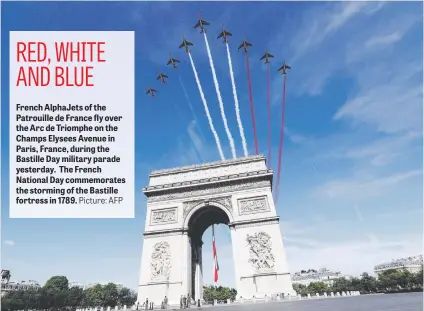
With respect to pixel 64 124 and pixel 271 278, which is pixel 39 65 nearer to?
pixel 64 124

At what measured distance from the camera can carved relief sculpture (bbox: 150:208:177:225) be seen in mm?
26828

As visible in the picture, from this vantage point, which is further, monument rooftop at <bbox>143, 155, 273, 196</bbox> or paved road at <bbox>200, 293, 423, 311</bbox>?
monument rooftop at <bbox>143, 155, 273, 196</bbox>

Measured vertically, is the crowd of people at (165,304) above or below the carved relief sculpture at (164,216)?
below

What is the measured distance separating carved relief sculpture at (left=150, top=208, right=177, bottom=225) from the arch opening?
60.4 inches

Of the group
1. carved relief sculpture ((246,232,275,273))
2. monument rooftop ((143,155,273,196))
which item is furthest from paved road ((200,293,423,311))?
monument rooftop ((143,155,273,196))

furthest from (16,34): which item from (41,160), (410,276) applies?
(410,276)

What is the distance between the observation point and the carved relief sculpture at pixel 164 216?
26.8 m

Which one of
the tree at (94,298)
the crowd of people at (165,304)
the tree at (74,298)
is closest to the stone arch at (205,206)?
the crowd of people at (165,304)

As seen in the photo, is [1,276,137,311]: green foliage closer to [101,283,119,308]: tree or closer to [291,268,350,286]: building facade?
[101,283,119,308]: tree

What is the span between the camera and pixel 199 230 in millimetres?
30797

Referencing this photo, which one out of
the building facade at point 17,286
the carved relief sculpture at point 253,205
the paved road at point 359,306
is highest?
the building facade at point 17,286

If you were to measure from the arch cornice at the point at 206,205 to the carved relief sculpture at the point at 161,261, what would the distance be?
236 centimetres

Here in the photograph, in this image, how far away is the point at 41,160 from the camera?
35.7ft

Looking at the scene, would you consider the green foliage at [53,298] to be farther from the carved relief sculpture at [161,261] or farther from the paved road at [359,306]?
the paved road at [359,306]
